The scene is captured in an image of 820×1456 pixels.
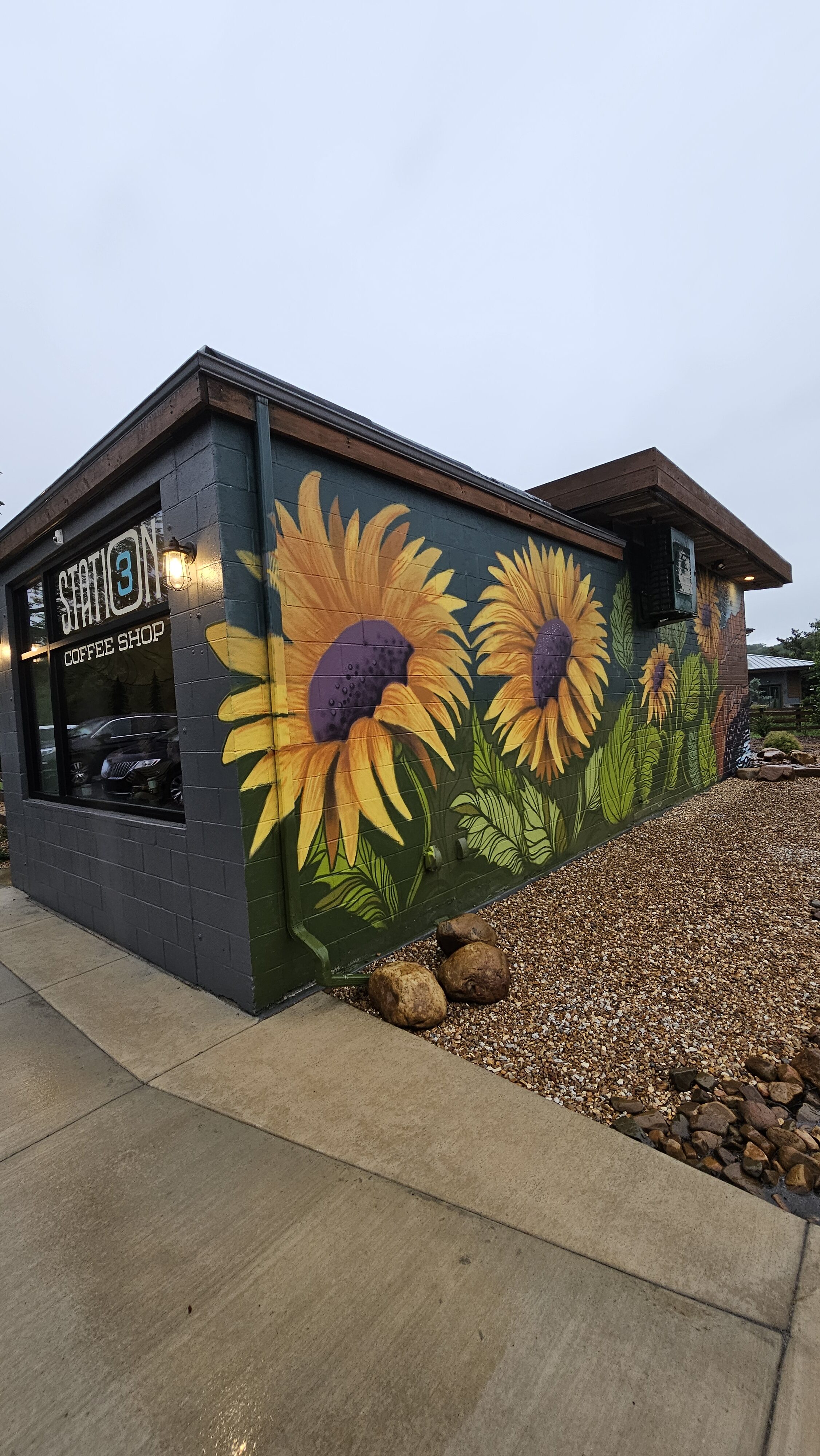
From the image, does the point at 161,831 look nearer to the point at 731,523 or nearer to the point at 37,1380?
the point at 37,1380

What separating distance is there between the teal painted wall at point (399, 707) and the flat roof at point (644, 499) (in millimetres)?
635

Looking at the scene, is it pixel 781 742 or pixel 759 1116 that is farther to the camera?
pixel 781 742

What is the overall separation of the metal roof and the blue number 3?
85.8 ft

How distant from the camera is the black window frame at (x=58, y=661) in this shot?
11.3ft

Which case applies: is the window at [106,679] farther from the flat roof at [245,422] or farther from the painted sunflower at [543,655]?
the painted sunflower at [543,655]

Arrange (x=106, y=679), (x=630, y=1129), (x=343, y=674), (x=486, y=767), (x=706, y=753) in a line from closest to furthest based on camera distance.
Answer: (x=630, y=1129)
(x=343, y=674)
(x=106, y=679)
(x=486, y=767)
(x=706, y=753)

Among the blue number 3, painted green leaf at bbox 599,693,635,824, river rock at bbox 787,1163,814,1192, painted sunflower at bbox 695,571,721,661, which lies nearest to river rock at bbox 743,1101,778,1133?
river rock at bbox 787,1163,814,1192

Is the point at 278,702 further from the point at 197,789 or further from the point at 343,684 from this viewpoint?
the point at 197,789

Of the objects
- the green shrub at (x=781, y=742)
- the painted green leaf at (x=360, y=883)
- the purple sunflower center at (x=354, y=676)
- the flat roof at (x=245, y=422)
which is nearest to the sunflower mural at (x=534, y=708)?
the flat roof at (x=245, y=422)

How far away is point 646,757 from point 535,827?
2.58 meters

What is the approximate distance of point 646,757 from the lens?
6.77m

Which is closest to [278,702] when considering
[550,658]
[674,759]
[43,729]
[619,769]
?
[550,658]

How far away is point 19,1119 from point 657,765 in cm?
667

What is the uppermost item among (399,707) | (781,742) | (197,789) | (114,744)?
(399,707)
